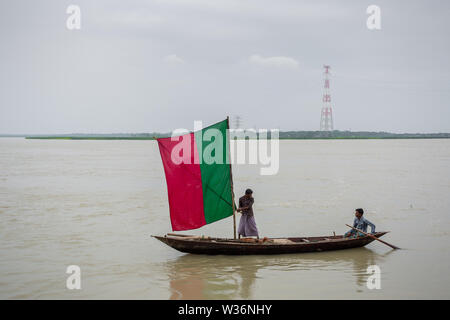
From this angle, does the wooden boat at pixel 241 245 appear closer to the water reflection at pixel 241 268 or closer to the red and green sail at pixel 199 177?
the water reflection at pixel 241 268

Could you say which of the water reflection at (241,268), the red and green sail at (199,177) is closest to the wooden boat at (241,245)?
the water reflection at (241,268)

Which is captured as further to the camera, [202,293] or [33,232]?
[33,232]

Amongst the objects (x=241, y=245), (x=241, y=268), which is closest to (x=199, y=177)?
(x=241, y=245)

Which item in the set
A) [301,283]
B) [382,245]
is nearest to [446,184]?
[382,245]

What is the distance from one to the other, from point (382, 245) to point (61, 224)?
10.2 metres

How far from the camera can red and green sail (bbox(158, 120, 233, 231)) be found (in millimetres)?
11125

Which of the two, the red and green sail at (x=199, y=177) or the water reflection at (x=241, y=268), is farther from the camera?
the red and green sail at (x=199, y=177)

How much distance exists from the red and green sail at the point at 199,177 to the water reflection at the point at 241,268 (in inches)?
42.6

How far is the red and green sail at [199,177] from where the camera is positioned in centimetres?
1112

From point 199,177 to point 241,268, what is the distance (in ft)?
8.21
